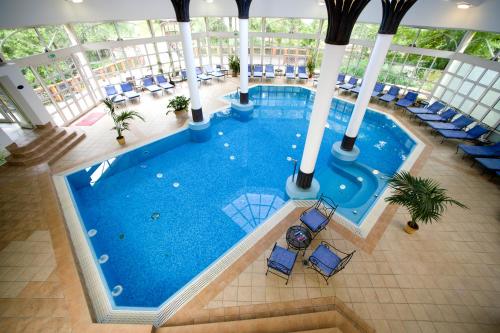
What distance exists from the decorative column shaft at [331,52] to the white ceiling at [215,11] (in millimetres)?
6139

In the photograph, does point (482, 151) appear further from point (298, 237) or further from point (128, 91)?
point (128, 91)

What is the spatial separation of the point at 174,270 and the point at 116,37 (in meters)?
13.1

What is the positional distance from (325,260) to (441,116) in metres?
10.3

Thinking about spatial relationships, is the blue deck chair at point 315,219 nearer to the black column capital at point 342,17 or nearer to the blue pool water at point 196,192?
the blue pool water at point 196,192

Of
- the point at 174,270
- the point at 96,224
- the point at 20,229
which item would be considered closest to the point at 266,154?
the point at 174,270

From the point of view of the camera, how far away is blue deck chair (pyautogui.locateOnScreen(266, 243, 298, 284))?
4598 mm

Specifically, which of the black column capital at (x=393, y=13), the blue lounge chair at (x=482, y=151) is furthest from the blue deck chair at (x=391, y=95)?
the black column capital at (x=393, y=13)

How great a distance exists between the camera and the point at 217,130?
10492mm

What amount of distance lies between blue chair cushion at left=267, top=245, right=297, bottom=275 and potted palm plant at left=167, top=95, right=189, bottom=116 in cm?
872

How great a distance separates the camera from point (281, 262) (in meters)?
4.68

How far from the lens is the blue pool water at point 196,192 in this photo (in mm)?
5336

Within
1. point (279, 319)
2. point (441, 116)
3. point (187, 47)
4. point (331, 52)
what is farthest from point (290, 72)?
point (279, 319)

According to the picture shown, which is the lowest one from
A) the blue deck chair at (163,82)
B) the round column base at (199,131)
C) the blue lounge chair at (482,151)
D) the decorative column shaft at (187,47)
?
the round column base at (199,131)

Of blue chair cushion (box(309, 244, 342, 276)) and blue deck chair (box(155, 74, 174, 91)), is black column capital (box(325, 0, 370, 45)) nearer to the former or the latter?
blue chair cushion (box(309, 244, 342, 276))
